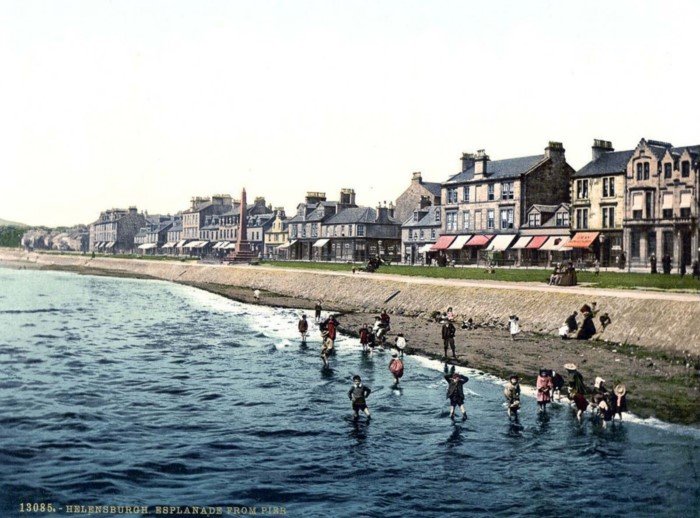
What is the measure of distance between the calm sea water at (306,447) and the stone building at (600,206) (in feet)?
134

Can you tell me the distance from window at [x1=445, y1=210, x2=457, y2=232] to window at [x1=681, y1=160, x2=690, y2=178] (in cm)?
3061

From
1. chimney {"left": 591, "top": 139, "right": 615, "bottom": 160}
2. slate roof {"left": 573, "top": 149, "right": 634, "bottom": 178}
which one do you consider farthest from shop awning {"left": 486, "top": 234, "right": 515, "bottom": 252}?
chimney {"left": 591, "top": 139, "right": 615, "bottom": 160}

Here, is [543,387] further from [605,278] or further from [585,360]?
[605,278]

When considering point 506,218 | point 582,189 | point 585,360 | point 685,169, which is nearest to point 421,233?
point 506,218

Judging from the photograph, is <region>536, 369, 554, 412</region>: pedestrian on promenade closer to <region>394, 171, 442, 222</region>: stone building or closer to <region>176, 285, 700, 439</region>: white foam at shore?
<region>176, 285, 700, 439</region>: white foam at shore

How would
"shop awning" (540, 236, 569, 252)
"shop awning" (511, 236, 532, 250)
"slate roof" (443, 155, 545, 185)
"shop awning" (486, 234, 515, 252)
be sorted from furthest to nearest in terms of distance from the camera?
"slate roof" (443, 155, 545, 185) < "shop awning" (486, 234, 515, 252) < "shop awning" (511, 236, 532, 250) < "shop awning" (540, 236, 569, 252)

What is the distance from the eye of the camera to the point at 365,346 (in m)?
31.5

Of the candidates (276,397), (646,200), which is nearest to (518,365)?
(276,397)

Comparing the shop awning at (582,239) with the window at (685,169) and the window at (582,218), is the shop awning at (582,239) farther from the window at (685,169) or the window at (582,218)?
the window at (685,169)

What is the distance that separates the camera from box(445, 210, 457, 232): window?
267ft

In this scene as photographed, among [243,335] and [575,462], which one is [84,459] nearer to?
[575,462]

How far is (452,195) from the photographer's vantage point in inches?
3231

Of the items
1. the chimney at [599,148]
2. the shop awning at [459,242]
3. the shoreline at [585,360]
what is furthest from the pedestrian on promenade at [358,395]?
the shop awning at [459,242]

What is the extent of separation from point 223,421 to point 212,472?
4.31 m
